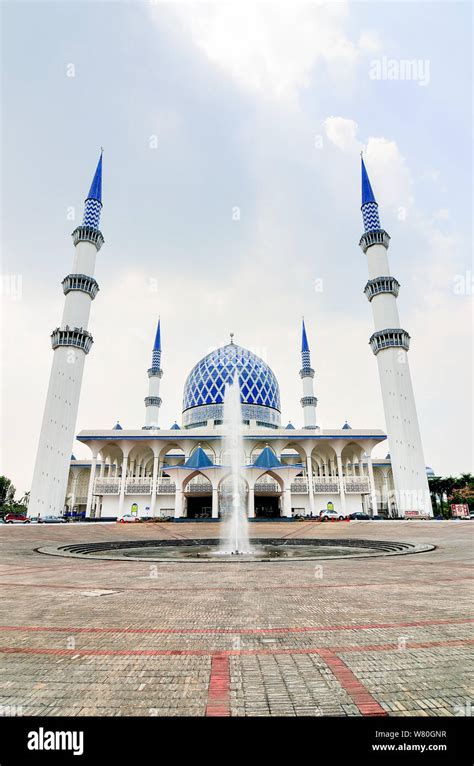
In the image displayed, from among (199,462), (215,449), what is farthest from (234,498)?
(215,449)

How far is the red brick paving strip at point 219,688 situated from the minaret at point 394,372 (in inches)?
1406

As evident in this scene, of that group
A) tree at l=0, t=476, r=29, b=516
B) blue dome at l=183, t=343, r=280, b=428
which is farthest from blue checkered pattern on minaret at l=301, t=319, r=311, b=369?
tree at l=0, t=476, r=29, b=516

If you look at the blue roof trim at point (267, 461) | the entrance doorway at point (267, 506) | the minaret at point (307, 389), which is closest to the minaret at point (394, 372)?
the blue roof trim at point (267, 461)

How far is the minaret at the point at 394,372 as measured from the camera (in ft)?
117

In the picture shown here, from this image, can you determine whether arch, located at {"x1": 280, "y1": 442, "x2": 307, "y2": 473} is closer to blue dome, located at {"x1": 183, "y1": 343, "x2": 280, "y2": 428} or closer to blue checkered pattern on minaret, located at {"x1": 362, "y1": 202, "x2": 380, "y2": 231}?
blue dome, located at {"x1": 183, "y1": 343, "x2": 280, "y2": 428}

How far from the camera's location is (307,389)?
2119 inches

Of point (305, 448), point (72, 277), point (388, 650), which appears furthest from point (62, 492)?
point (388, 650)

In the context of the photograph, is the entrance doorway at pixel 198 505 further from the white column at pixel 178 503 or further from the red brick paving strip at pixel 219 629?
the red brick paving strip at pixel 219 629

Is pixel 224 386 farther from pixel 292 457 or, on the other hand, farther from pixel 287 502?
pixel 287 502

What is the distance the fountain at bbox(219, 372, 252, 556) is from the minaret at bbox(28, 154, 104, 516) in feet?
47.7
